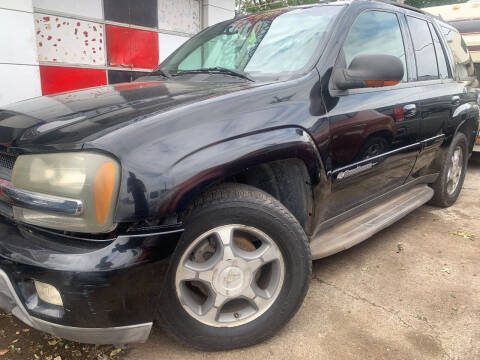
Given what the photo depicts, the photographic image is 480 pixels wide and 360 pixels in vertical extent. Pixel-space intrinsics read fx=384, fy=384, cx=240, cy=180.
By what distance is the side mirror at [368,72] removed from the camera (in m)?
2.15

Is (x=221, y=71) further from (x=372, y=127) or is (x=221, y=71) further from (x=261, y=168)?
(x=372, y=127)

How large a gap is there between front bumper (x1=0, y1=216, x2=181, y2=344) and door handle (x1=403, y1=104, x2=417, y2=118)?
1957 mm

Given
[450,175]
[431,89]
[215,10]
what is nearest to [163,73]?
[431,89]

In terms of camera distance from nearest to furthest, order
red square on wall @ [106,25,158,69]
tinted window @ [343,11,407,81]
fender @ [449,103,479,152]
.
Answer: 1. tinted window @ [343,11,407,81]
2. fender @ [449,103,479,152]
3. red square on wall @ [106,25,158,69]

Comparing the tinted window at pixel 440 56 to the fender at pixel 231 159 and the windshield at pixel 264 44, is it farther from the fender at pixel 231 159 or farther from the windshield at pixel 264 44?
the fender at pixel 231 159

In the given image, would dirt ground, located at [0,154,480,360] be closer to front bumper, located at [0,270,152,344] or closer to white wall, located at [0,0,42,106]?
front bumper, located at [0,270,152,344]

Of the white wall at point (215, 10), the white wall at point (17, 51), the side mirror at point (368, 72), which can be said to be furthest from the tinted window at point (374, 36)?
the white wall at point (215, 10)

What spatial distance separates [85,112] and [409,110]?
2.18 m

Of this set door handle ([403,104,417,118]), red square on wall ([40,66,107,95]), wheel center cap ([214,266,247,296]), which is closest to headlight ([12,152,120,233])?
wheel center cap ([214,266,247,296])

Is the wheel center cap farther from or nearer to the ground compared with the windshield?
nearer to the ground

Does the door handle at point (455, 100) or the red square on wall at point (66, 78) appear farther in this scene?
the red square on wall at point (66, 78)

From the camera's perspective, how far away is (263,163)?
1.84 metres

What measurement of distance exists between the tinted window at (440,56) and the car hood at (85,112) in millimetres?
2330

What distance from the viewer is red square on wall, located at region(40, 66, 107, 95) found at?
506 centimetres
